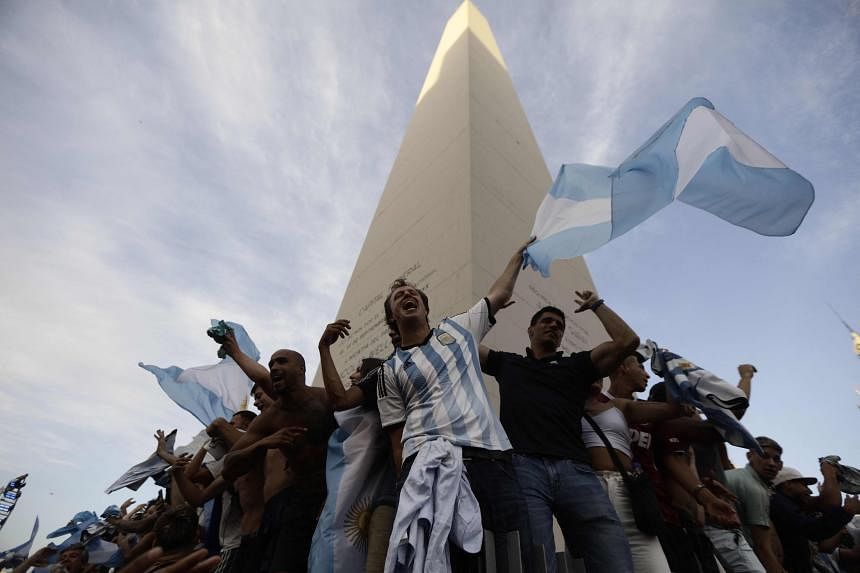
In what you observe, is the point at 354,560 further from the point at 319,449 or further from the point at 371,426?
the point at 319,449

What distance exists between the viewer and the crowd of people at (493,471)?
1254 millimetres

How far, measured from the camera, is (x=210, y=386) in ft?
12.1

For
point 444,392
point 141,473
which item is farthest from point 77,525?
point 444,392

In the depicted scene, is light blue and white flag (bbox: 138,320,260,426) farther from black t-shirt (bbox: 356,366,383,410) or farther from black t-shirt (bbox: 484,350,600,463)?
black t-shirt (bbox: 484,350,600,463)

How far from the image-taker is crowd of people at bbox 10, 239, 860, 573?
49.4 inches

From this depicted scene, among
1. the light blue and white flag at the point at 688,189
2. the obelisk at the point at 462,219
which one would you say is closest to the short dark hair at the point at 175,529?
the obelisk at the point at 462,219

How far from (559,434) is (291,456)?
1118 mm

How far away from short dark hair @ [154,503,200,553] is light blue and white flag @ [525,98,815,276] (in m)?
1.76

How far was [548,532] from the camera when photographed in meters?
1.43

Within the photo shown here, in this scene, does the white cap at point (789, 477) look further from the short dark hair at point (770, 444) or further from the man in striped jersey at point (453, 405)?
the man in striped jersey at point (453, 405)

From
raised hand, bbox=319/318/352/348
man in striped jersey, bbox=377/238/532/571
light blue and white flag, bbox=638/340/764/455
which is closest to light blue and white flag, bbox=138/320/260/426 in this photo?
raised hand, bbox=319/318/352/348

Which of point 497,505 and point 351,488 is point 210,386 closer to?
point 351,488

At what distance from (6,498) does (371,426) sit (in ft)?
33.7

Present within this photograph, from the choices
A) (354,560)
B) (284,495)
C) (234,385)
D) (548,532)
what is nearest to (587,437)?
(548,532)
